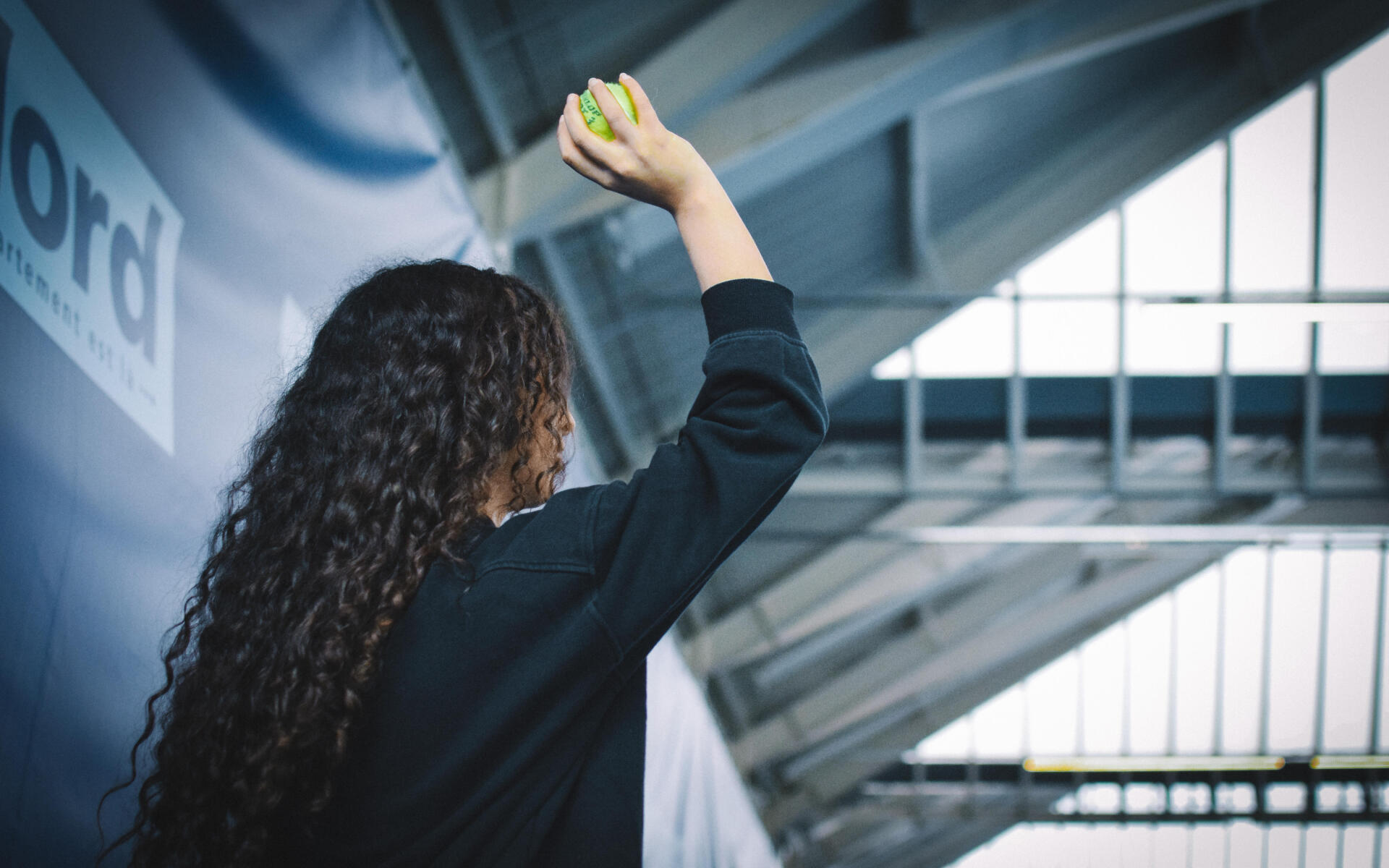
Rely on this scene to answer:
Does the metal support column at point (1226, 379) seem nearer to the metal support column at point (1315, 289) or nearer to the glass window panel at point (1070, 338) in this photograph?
the metal support column at point (1315, 289)

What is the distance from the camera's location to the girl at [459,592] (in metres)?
1.14

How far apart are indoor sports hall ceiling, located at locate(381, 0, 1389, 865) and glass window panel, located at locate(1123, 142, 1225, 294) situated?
1.18m

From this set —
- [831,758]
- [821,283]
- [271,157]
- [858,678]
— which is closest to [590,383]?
[821,283]

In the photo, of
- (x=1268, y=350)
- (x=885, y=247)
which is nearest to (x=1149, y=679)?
(x=1268, y=350)

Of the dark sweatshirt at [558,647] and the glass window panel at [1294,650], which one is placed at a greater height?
the glass window panel at [1294,650]

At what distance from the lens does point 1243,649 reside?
20172 mm

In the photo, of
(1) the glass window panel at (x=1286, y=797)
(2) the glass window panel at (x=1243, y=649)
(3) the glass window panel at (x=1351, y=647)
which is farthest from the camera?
(1) the glass window panel at (x=1286, y=797)

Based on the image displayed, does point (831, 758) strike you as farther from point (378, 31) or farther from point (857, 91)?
point (378, 31)

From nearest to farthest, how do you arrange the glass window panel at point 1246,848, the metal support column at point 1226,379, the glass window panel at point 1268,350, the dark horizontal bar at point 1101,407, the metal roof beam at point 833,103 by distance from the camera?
the metal roof beam at point 833,103
the metal support column at point 1226,379
the dark horizontal bar at point 1101,407
the glass window panel at point 1268,350
the glass window panel at point 1246,848

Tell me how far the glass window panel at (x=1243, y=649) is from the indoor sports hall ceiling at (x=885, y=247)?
2128 millimetres

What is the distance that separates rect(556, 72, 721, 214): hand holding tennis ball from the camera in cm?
128

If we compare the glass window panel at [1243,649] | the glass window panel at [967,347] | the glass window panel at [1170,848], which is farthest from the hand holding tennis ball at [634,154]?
the glass window panel at [1170,848]

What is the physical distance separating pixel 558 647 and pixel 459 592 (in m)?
0.13

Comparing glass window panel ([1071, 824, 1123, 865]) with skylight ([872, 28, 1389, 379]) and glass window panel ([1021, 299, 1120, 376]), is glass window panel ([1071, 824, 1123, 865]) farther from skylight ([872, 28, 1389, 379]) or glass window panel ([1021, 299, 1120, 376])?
glass window panel ([1021, 299, 1120, 376])
